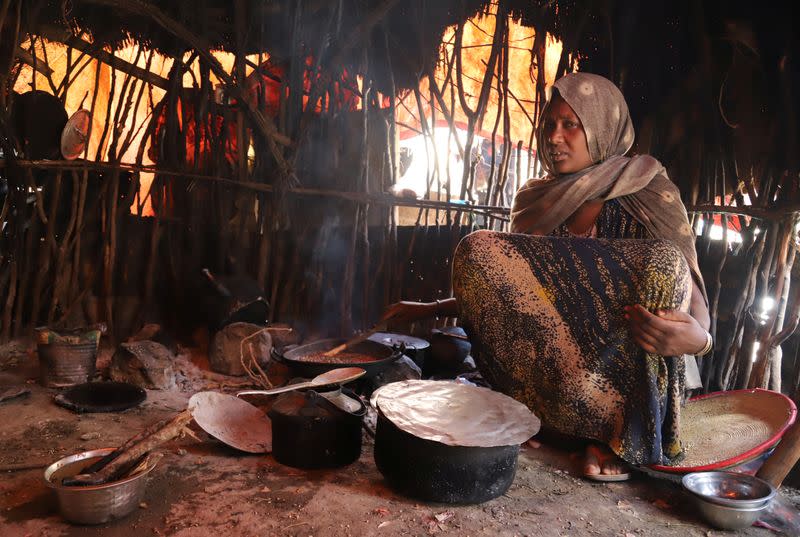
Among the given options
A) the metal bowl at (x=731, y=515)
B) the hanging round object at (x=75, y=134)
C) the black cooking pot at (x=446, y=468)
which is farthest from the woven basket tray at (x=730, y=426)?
the hanging round object at (x=75, y=134)

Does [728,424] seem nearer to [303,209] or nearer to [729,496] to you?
[729,496]

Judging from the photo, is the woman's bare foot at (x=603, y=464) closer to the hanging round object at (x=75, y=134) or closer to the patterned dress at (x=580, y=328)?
the patterned dress at (x=580, y=328)

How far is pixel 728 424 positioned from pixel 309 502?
6.09ft

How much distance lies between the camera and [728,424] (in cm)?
248

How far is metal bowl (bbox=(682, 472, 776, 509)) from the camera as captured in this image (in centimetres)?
189

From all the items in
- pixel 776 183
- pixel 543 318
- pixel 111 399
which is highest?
pixel 776 183

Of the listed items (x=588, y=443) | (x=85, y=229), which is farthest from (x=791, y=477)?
(x=85, y=229)

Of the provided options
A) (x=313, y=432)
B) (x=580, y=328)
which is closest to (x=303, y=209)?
(x=313, y=432)

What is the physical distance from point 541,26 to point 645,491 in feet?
10.0

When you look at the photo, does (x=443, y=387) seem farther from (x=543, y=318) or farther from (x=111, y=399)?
(x=111, y=399)

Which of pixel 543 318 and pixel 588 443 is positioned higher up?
pixel 543 318

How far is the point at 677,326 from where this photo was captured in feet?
6.81

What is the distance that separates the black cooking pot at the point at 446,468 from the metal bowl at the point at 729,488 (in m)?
0.66

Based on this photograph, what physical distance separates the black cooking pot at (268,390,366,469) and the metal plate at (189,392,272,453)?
178mm
